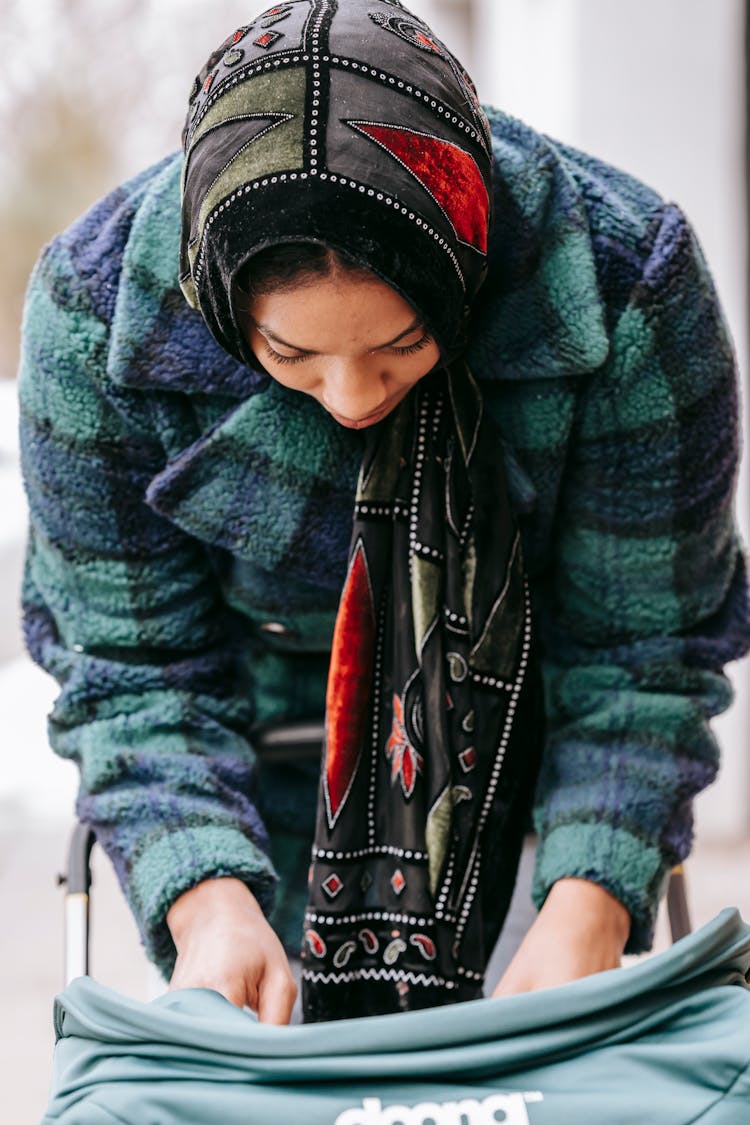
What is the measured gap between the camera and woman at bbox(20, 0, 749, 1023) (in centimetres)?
96

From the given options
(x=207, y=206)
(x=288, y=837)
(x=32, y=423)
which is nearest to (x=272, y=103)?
(x=207, y=206)

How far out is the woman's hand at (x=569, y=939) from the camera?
3.05 feet

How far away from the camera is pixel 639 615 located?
105 centimetres

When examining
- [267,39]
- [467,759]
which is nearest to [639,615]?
[467,759]

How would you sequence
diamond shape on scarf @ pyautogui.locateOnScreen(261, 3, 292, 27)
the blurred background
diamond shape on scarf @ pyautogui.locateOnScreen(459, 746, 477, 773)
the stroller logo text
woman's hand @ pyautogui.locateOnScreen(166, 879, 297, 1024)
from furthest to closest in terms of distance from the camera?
the blurred background
diamond shape on scarf @ pyautogui.locateOnScreen(459, 746, 477, 773)
woman's hand @ pyautogui.locateOnScreen(166, 879, 297, 1024)
diamond shape on scarf @ pyautogui.locateOnScreen(261, 3, 292, 27)
the stroller logo text

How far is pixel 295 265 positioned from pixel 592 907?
1.64 ft

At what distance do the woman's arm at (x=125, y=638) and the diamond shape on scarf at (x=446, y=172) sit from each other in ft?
1.02

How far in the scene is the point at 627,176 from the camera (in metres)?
1.01

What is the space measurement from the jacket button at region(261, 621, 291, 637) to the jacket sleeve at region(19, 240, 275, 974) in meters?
0.04

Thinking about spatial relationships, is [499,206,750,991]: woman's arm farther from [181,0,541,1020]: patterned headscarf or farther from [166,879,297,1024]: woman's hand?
[166,879,297,1024]: woman's hand

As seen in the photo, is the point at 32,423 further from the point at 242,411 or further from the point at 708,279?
the point at 708,279

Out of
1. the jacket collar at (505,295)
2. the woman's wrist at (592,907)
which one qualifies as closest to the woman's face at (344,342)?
the jacket collar at (505,295)

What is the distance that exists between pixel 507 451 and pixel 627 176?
0.22 meters

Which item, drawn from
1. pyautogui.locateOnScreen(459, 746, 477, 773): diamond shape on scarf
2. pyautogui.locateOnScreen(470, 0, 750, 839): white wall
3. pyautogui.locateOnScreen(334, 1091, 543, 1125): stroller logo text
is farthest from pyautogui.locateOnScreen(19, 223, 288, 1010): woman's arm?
pyautogui.locateOnScreen(470, 0, 750, 839): white wall
